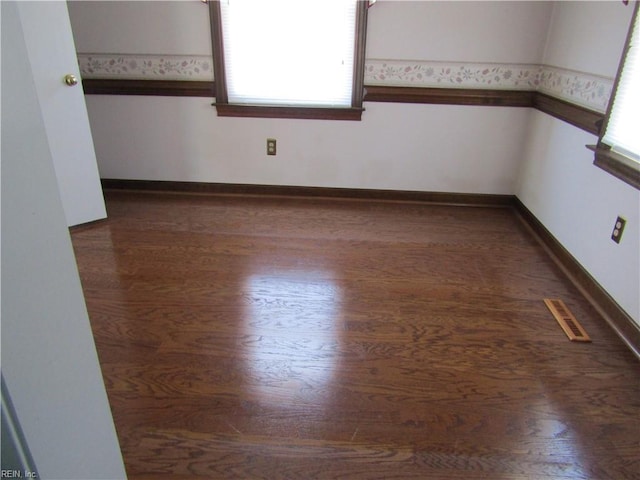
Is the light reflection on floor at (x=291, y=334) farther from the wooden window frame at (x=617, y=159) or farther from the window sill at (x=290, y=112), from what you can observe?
the wooden window frame at (x=617, y=159)

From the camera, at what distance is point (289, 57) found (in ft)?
9.13

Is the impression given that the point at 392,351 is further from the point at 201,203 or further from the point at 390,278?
the point at 201,203

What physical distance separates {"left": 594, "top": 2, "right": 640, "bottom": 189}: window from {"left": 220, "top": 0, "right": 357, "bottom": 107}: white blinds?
1.47 metres

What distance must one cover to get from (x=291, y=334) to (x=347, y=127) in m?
1.68

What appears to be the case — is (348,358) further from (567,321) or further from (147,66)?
(147,66)

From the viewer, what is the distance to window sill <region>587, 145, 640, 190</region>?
1.78m

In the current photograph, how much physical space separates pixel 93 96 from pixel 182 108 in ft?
2.01

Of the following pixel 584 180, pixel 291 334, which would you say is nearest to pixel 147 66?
pixel 291 334

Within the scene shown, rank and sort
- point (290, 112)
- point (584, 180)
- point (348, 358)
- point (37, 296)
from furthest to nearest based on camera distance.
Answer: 1. point (290, 112)
2. point (584, 180)
3. point (348, 358)
4. point (37, 296)

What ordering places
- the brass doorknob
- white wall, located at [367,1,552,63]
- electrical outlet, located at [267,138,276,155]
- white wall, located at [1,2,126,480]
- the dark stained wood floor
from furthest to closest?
electrical outlet, located at [267,138,276,155] < white wall, located at [367,1,552,63] < the brass doorknob < the dark stained wood floor < white wall, located at [1,2,126,480]

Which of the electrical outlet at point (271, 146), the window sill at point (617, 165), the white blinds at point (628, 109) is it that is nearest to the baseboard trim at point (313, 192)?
the electrical outlet at point (271, 146)

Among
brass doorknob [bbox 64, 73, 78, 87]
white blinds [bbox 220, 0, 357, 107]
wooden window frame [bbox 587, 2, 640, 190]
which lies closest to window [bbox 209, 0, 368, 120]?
white blinds [bbox 220, 0, 357, 107]

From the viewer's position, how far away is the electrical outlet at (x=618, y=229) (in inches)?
73.2

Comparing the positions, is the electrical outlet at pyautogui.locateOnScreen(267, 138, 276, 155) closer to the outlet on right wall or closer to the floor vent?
the outlet on right wall
